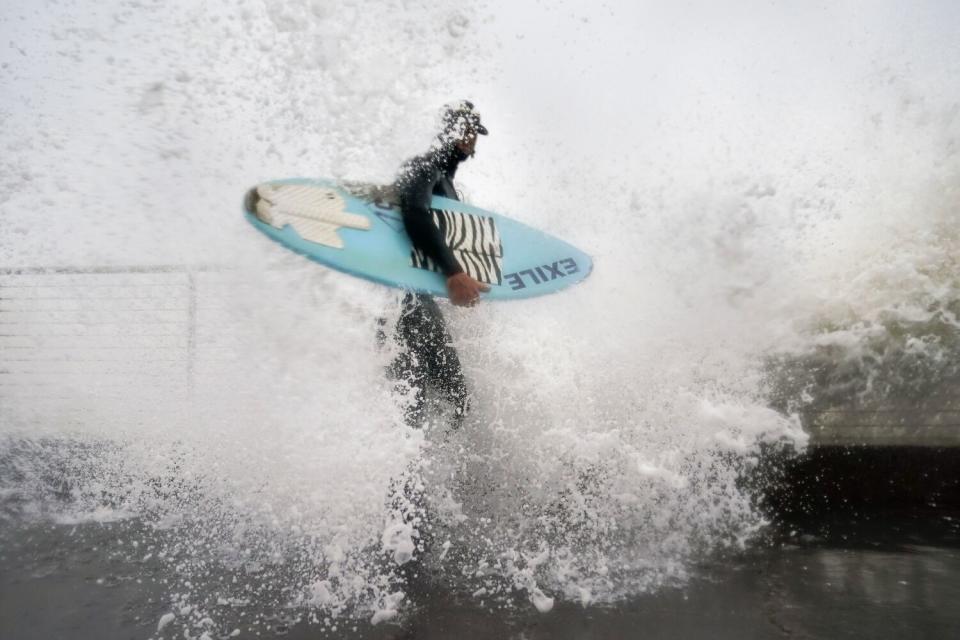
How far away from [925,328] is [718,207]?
1.42 metres

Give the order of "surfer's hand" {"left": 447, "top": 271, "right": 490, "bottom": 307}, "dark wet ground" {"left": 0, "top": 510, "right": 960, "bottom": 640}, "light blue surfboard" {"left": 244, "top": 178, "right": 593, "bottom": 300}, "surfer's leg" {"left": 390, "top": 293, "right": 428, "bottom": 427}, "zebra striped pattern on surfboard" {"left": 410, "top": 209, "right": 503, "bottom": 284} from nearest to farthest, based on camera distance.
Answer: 1. "dark wet ground" {"left": 0, "top": 510, "right": 960, "bottom": 640}
2. "surfer's leg" {"left": 390, "top": 293, "right": 428, "bottom": 427}
3. "surfer's hand" {"left": 447, "top": 271, "right": 490, "bottom": 307}
4. "light blue surfboard" {"left": 244, "top": 178, "right": 593, "bottom": 300}
5. "zebra striped pattern on surfboard" {"left": 410, "top": 209, "right": 503, "bottom": 284}

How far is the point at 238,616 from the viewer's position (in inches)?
59.1

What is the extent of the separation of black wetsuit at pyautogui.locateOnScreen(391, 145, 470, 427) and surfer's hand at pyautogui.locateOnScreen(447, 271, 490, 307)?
3 cm

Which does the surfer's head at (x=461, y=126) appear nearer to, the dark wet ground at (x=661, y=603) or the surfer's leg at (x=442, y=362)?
the surfer's leg at (x=442, y=362)

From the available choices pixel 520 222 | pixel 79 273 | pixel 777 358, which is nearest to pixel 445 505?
pixel 520 222

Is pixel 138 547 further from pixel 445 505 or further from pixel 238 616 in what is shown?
pixel 445 505

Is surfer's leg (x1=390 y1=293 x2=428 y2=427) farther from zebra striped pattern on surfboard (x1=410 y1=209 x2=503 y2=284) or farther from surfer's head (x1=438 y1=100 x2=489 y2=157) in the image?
surfer's head (x1=438 y1=100 x2=489 y2=157)

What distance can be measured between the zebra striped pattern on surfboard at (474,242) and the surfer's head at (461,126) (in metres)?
0.33

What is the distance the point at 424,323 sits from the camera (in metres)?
2.39

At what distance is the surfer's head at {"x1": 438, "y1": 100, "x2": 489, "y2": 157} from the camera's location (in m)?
2.65

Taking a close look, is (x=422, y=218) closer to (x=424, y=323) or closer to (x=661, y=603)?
(x=424, y=323)

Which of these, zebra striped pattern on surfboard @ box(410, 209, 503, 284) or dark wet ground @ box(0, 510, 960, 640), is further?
zebra striped pattern on surfboard @ box(410, 209, 503, 284)

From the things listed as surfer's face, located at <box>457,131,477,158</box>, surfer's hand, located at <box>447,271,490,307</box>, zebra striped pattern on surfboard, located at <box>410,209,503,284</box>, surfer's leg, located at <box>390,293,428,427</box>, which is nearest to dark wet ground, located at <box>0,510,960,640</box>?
surfer's leg, located at <box>390,293,428,427</box>

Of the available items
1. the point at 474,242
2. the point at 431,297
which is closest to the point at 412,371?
the point at 431,297
